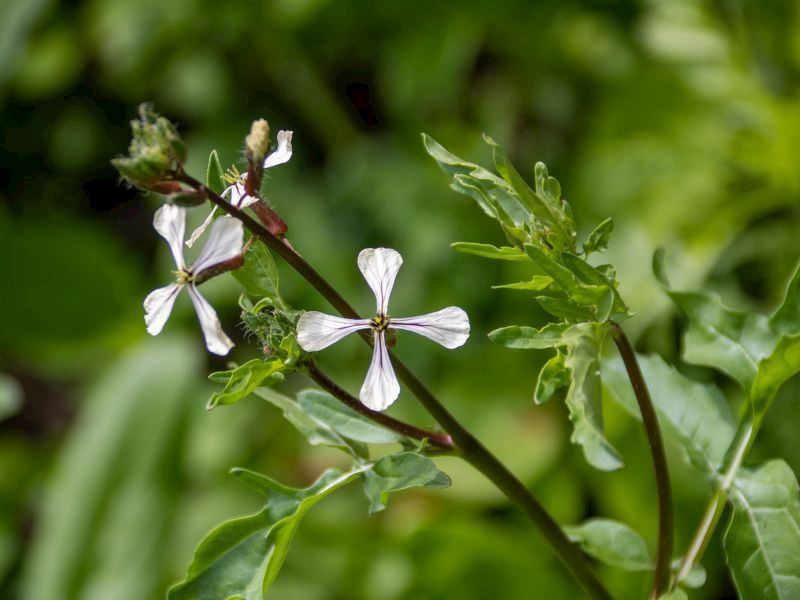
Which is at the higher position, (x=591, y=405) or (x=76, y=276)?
(x=591, y=405)

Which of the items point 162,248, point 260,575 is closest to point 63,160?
point 162,248

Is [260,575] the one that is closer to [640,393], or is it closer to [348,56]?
[640,393]

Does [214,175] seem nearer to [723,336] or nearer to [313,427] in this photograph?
[313,427]

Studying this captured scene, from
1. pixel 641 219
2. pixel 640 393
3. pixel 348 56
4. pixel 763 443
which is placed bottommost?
pixel 763 443

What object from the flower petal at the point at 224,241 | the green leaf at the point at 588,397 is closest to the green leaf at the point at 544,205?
the green leaf at the point at 588,397

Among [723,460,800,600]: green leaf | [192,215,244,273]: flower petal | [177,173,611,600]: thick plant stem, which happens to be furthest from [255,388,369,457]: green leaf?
[723,460,800,600]: green leaf

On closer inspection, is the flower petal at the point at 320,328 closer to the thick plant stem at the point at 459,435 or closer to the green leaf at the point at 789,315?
the thick plant stem at the point at 459,435

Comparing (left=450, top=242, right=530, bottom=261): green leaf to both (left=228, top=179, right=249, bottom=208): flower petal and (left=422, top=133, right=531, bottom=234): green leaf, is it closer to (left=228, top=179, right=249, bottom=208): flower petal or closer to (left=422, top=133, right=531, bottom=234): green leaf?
(left=422, top=133, right=531, bottom=234): green leaf
